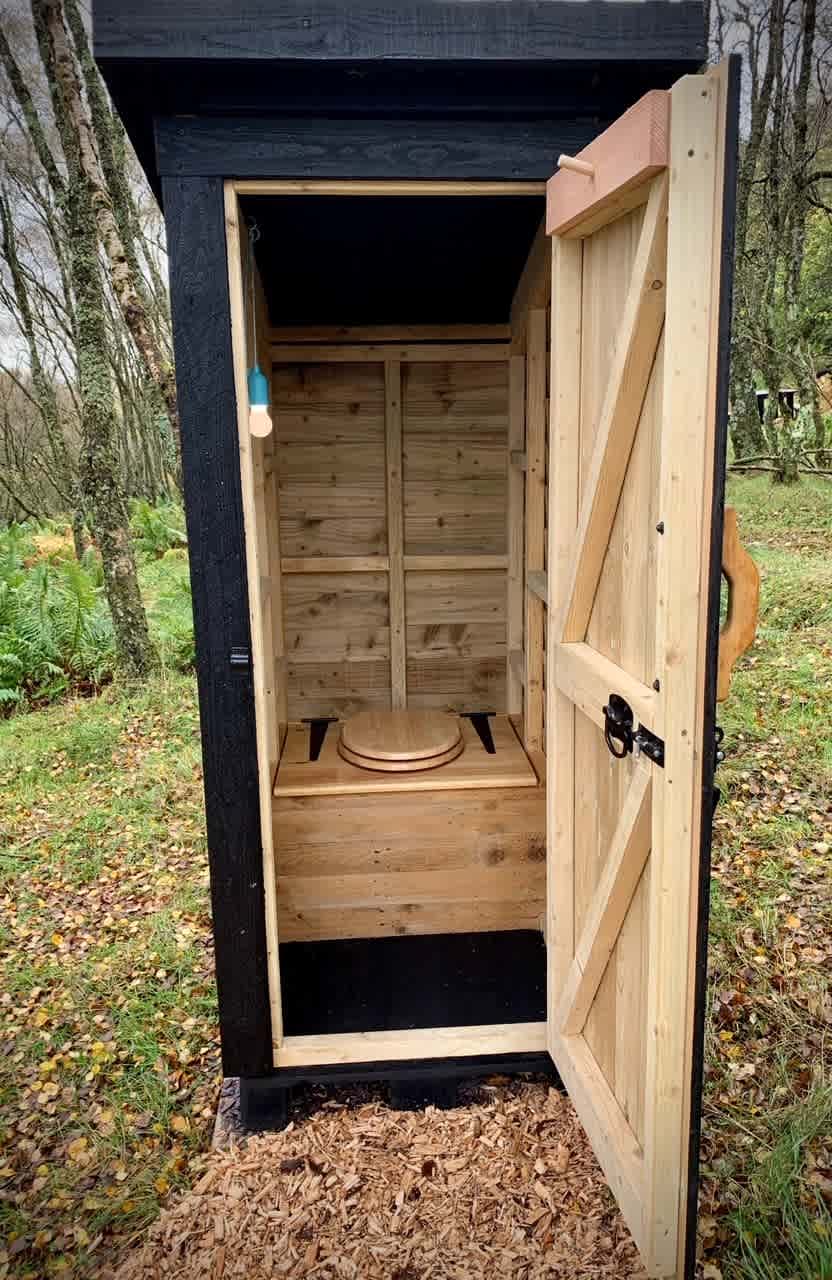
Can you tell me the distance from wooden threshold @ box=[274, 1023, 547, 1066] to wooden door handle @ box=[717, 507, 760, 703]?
1.37 metres

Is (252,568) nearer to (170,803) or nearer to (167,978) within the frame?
(167,978)

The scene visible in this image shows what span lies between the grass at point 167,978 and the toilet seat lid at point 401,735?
1.04 meters

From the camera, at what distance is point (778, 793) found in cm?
446

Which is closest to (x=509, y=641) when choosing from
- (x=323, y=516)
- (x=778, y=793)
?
(x=323, y=516)

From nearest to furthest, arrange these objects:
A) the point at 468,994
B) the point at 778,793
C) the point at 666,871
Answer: the point at 666,871
the point at 468,994
the point at 778,793

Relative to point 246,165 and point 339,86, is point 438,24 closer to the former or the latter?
point 339,86

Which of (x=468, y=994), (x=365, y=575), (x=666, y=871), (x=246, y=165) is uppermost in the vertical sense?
(x=246, y=165)

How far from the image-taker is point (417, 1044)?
8.57 ft

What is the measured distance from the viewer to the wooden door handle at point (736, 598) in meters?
1.82

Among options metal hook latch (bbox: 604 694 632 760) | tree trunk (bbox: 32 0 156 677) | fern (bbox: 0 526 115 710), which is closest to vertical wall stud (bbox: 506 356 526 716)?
metal hook latch (bbox: 604 694 632 760)

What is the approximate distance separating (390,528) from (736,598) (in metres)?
2.28

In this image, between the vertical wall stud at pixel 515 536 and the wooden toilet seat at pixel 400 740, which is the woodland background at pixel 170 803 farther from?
the vertical wall stud at pixel 515 536

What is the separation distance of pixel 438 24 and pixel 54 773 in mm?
4237

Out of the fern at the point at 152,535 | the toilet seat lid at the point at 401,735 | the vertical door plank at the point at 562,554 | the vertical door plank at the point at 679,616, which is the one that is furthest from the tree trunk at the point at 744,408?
the vertical door plank at the point at 679,616
